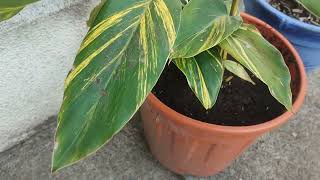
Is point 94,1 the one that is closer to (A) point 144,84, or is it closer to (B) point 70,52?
(B) point 70,52

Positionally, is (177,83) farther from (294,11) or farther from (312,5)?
(294,11)

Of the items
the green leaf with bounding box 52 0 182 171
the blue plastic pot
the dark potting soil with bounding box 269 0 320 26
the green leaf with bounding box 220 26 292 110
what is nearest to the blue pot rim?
the blue plastic pot

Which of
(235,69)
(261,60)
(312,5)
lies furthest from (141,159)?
(312,5)

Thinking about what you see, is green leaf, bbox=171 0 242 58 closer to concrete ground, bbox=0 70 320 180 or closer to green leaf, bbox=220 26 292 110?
green leaf, bbox=220 26 292 110

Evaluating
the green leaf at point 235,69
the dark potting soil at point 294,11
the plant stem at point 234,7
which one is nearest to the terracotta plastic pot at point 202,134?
the green leaf at point 235,69

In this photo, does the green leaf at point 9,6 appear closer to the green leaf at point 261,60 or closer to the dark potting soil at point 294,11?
the green leaf at point 261,60

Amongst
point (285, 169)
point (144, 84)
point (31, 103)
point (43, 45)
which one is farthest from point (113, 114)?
point (285, 169)
